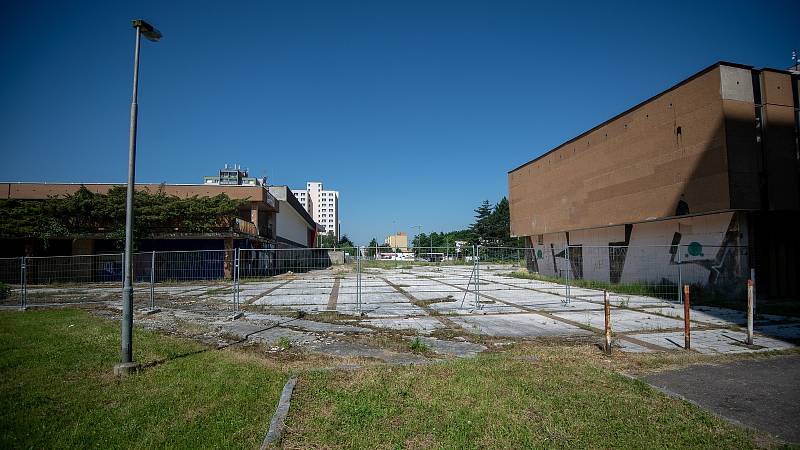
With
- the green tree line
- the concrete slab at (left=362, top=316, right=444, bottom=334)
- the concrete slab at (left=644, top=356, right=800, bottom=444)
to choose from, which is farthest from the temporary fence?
the concrete slab at (left=644, top=356, right=800, bottom=444)

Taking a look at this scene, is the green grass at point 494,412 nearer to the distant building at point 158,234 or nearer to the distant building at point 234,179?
the distant building at point 158,234

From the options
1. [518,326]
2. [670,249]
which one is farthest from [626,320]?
[670,249]

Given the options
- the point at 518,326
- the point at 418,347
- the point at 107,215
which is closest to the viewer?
the point at 418,347

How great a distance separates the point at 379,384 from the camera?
18.0 ft

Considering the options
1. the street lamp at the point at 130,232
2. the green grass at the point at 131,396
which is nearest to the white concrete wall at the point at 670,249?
the green grass at the point at 131,396

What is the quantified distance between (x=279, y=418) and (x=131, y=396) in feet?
7.34

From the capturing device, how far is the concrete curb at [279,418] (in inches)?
151

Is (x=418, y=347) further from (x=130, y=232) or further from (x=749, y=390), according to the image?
(x=130, y=232)

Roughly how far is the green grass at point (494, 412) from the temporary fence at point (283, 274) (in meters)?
7.35

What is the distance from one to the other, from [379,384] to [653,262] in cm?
1720

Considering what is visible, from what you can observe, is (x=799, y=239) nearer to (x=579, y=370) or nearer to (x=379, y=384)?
(x=579, y=370)

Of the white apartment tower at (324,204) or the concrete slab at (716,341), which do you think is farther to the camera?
the white apartment tower at (324,204)

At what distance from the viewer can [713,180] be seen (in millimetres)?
15172

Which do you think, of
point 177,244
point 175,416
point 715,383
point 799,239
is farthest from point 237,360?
point 177,244
